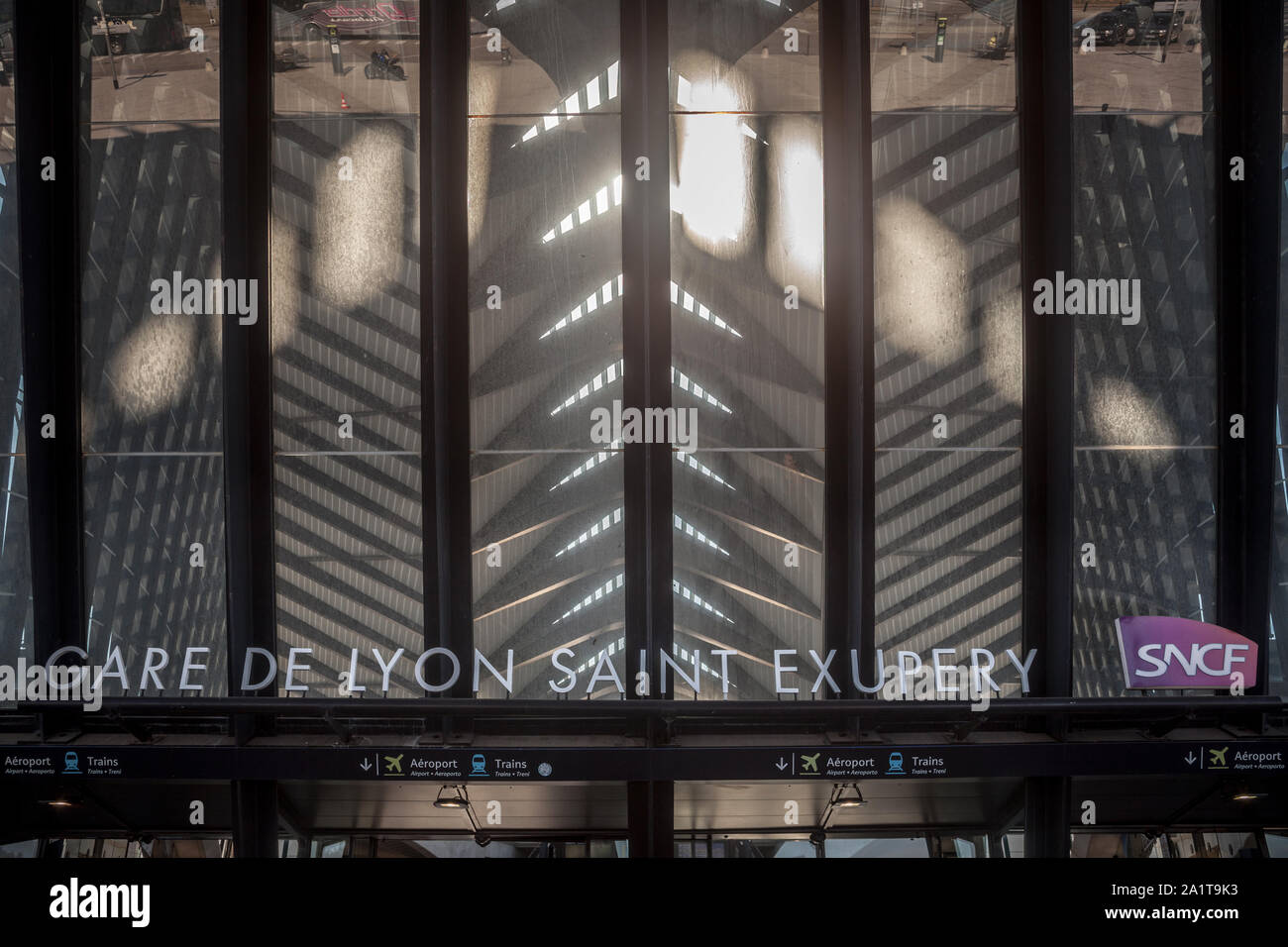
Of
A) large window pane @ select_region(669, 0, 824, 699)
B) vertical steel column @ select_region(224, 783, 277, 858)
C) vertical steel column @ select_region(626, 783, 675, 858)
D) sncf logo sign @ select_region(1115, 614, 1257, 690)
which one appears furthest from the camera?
vertical steel column @ select_region(626, 783, 675, 858)

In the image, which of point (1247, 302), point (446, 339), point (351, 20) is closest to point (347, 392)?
point (446, 339)

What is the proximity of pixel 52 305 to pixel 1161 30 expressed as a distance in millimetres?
11576

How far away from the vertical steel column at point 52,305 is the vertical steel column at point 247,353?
163 centimetres

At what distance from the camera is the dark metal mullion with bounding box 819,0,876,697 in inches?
332

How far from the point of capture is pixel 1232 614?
349 inches

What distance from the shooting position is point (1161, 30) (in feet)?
28.3

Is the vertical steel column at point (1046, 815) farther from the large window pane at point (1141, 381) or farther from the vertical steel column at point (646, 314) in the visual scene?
the vertical steel column at point (646, 314)

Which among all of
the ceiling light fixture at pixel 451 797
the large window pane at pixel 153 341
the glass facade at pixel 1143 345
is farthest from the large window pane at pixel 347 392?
the glass facade at pixel 1143 345

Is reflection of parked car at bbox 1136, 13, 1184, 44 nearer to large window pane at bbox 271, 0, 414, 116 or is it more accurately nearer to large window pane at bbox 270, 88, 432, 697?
large window pane at bbox 271, 0, 414, 116

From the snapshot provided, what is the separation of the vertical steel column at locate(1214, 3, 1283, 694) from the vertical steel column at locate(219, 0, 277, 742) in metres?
9.67

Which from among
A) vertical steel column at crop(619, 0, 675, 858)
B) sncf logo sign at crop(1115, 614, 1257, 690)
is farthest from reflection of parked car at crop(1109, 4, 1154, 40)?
sncf logo sign at crop(1115, 614, 1257, 690)

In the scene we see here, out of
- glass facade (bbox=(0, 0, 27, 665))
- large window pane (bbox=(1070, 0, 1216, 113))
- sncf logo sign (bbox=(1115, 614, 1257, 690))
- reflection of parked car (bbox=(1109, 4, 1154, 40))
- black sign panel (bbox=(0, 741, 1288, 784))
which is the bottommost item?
black sign panel (bbox=(0, 741, 1288, 784))

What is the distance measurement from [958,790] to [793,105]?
7.45 meters
